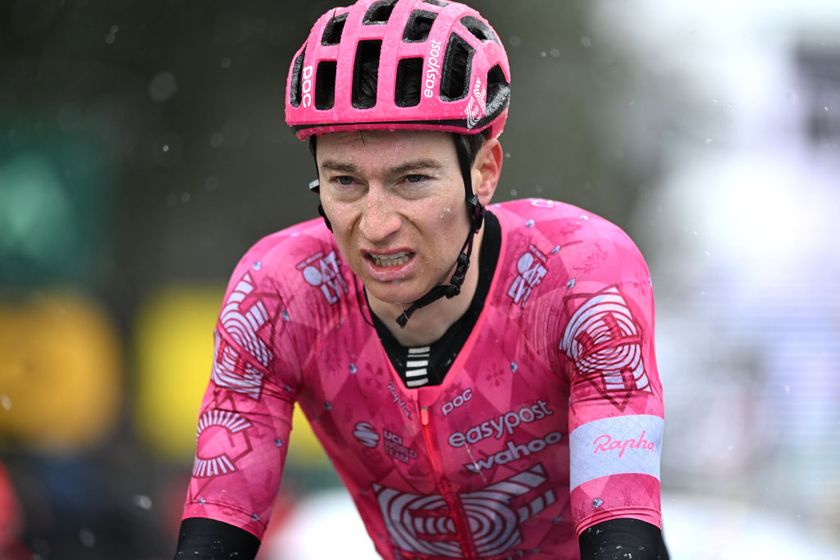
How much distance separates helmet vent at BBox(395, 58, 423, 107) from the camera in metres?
2.93

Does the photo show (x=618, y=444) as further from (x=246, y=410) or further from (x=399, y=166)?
(x=246, y=410)

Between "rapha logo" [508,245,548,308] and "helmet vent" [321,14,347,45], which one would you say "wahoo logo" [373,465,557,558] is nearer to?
"rapha logo" [508,245,548,308]

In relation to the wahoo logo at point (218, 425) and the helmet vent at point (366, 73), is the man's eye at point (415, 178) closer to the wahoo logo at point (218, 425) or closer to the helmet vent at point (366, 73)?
the helmet vent at point (366, 73)

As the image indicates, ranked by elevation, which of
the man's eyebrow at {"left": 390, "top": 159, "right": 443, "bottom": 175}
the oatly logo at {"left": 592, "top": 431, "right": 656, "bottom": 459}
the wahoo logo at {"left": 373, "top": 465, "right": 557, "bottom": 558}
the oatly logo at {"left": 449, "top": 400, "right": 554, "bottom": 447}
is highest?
the man's eyebrow at {"left": 390, "top": 159, "right": 443, "bottom": 175}

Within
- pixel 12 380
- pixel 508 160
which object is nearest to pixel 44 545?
pixel 12 380

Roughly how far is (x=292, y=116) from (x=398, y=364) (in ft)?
2.34

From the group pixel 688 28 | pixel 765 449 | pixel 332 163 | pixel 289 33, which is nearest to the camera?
pixel 332 163

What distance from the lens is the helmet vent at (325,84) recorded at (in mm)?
3016

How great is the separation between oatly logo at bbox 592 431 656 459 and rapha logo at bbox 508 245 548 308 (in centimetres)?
46

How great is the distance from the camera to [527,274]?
10.7 feet

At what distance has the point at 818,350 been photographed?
8062 mm

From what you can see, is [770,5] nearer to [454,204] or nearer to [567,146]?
[567,146]

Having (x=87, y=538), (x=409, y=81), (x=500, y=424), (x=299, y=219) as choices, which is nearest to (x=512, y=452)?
(x=500, y=424)

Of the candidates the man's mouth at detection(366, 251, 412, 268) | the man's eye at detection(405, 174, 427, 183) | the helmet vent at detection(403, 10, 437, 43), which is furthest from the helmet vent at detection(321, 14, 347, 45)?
the man's mouth at detection(366, 251, 412, 268)
